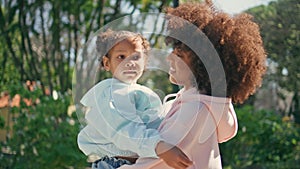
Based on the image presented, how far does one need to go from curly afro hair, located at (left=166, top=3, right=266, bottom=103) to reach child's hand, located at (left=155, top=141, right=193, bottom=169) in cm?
21

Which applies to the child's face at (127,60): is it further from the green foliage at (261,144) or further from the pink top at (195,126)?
the green foliage at (261,144)

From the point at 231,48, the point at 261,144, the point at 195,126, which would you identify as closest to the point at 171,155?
the point at 195,126

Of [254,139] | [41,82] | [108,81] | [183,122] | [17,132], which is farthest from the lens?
[41,82]

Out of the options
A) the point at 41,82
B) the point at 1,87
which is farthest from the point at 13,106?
the point at 41,82

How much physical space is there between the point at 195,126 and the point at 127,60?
0.32 meters

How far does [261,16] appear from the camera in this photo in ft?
24.0

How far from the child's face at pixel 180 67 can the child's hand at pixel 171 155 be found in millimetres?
227

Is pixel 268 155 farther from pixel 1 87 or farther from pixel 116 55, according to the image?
pixel 116 55

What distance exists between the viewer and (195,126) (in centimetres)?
217

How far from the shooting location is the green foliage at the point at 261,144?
671 cm

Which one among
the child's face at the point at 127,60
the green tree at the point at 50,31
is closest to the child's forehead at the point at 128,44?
the child's face at the point at 127,60

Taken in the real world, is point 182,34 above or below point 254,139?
above

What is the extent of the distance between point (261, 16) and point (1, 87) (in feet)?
9.01

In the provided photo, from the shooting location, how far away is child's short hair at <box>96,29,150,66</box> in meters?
2.31
